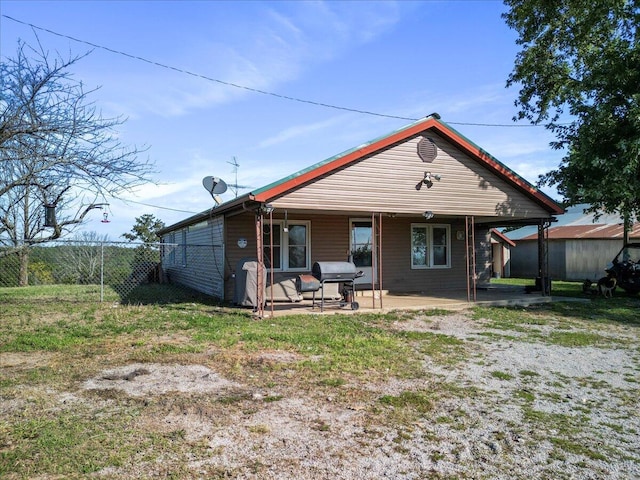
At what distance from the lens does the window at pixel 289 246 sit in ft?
41.7

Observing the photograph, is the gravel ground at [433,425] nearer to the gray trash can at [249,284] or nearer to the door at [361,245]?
the gray trash can at [249,284]

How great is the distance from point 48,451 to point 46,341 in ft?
14.6

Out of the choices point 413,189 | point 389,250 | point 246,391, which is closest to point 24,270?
point 389,250

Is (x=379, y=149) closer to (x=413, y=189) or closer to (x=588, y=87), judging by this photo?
(x=413, y=189)

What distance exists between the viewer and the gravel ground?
319 centimetres

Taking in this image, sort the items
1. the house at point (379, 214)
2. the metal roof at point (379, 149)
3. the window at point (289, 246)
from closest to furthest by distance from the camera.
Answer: the metal roof at point (379, 149) < the house at point (379, 214) < the window at point (289, 246)

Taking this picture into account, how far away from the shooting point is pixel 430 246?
50.4 ft

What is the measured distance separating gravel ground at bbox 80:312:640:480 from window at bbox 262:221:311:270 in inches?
267

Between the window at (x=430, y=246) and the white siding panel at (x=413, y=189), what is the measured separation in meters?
2.87

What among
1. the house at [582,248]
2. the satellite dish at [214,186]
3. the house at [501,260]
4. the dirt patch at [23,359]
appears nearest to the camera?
the dirt patch at [23,359]

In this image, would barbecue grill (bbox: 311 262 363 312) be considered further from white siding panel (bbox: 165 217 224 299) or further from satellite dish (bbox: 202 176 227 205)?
satellite dish (bbox: 202 176 227 205)

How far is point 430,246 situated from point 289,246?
16.9 feet

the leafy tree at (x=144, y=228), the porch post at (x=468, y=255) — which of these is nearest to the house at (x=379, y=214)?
the porch post at (x=468, y=255)

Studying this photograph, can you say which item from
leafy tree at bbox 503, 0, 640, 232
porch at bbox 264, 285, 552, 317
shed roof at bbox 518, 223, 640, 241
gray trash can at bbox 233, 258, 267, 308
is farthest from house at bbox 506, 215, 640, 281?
gray trash can at bbox 233, 258, 267, 308
